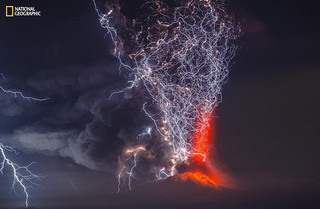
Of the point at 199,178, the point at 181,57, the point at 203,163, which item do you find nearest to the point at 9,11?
the point at 181,57

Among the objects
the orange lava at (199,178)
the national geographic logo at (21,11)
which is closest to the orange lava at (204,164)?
the orange lava at (199,178)

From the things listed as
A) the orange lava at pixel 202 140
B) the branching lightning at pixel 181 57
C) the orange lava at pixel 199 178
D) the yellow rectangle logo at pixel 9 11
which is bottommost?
the orange lava at pixel 199 178

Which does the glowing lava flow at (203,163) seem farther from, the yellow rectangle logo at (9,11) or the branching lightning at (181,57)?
the yellow rectangle logo at (9,11)

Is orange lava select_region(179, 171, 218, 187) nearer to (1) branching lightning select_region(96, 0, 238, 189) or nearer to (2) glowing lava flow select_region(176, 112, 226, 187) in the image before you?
(2) glowing lava flow select_region(176, 112, 226, 187)

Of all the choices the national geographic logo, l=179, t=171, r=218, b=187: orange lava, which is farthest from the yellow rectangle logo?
l=179, t=171, r=218, b=187: orange lava

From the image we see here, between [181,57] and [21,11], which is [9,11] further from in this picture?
[181,57]
